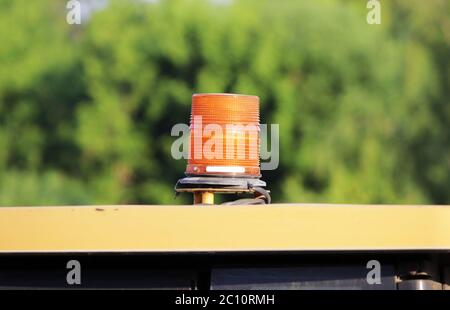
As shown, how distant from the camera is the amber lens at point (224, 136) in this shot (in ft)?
9.37

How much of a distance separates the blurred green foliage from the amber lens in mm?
15016

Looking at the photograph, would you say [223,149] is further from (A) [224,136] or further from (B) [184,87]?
(B) [184,87]

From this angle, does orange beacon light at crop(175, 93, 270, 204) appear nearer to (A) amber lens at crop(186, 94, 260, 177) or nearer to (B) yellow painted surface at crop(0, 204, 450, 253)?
(A) amber lens at crop(186, 94, 260, 177)

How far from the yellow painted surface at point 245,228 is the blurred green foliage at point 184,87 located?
51.7 ft

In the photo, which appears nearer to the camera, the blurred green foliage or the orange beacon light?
the orange beacon light

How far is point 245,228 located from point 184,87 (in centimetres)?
2063

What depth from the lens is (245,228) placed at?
2.21m

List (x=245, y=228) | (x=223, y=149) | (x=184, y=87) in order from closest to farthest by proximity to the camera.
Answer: (x=245, y=228), (x=223, y=149), (x=184, y=87)

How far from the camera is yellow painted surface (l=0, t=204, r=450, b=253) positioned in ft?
7.16

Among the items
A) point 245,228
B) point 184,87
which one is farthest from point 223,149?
point 184,87

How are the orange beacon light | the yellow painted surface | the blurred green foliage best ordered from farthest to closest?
the blurred green foliage, the orange beacon light, the yellow painted surface

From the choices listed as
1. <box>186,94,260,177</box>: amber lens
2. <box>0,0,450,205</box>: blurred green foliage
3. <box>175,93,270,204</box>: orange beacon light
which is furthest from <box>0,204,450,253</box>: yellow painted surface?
<box>0,0,450,205</box>: blurred green foliage

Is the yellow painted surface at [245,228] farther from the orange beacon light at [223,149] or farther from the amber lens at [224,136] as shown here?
the amber lens at [224,136]

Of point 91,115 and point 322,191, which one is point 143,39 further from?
point 322,191
